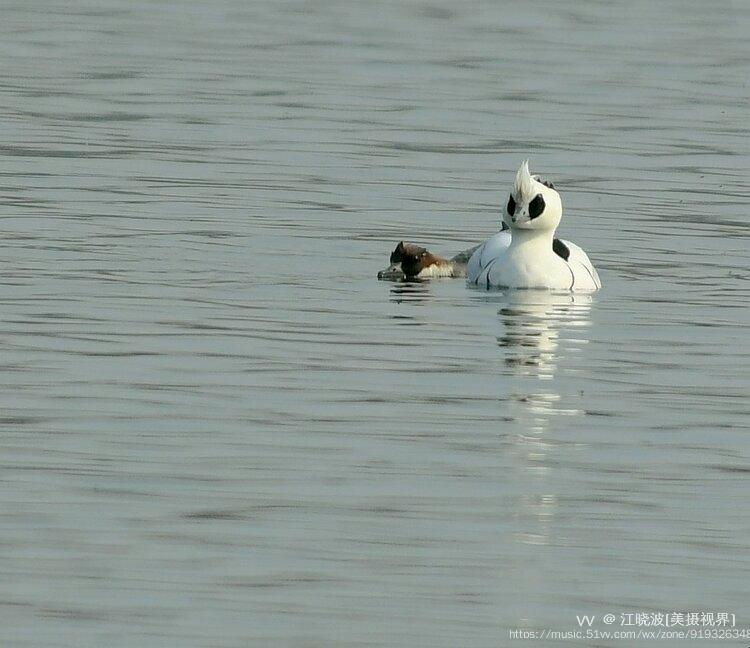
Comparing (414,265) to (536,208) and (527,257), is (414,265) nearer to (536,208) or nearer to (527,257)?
(527,257)

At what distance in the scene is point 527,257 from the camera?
677 inches

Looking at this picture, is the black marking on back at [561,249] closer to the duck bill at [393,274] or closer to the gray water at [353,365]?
the gray water at [353,365]

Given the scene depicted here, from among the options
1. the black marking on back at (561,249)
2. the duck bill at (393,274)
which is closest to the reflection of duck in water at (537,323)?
the black marking on back at (561,249)

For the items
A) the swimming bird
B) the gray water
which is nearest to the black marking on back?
the gray water

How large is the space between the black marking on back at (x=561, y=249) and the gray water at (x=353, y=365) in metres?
0.48

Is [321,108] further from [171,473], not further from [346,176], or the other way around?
[171,473]

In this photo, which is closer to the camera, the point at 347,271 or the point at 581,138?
the point at 347,271

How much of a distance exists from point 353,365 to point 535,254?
388cm

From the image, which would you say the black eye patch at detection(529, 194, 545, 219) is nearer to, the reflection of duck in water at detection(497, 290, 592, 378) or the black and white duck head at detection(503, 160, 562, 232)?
the black and white duck head at detection(503, 160, 562, 232)

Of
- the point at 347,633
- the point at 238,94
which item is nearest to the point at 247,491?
the point at 347,633

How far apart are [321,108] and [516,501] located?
17047mm

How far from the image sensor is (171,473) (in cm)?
1067

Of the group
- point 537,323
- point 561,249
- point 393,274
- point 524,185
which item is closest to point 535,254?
point 561,249

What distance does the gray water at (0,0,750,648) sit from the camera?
9.20 metres
